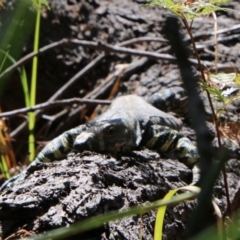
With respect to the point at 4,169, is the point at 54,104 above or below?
above

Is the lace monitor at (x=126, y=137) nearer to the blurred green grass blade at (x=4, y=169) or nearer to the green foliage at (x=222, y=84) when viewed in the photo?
the blurred green grass blade at (x=4, y=169)

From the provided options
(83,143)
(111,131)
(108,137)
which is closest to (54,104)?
(111,131)

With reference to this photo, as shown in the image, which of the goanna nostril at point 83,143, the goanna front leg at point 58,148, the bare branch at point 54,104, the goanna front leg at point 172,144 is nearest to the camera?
the goanna nostril at point 83,143

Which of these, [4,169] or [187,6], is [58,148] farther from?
[187,6]

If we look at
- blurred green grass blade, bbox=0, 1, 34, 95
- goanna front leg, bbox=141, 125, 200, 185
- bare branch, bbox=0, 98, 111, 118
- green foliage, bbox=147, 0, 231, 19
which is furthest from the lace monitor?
blurred green grass blade, bbox=0, 1, 34, 95

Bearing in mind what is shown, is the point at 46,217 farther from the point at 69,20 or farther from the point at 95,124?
the point at 69,20

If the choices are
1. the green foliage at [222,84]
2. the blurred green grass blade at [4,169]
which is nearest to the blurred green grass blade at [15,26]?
the green foliage at [222,84]

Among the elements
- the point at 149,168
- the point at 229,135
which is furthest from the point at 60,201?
the point at 229,135
